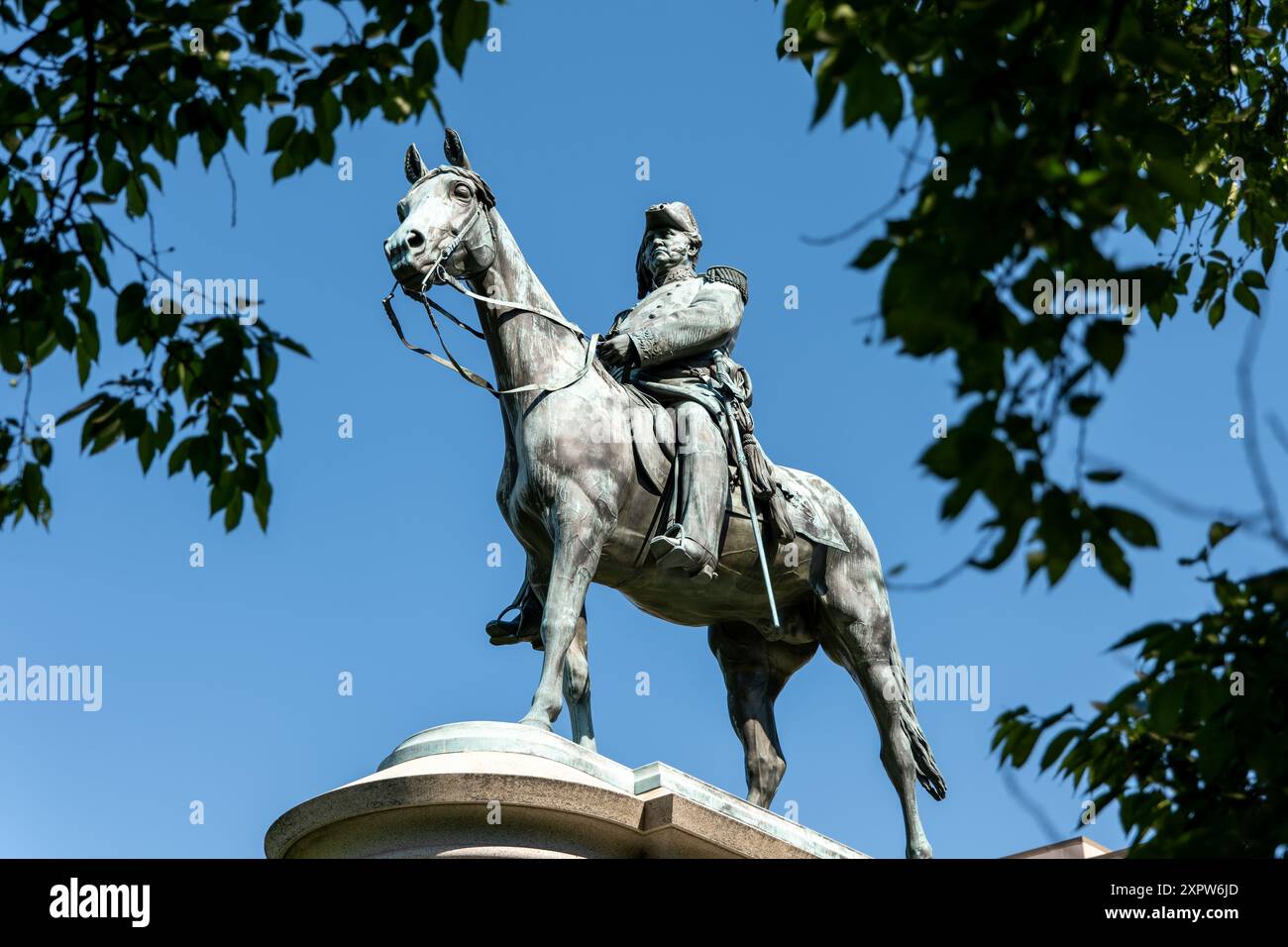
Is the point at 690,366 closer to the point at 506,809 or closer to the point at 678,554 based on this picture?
the point at 678,554

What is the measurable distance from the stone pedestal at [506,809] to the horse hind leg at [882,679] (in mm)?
2373

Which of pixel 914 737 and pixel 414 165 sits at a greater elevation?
pixel 414 165

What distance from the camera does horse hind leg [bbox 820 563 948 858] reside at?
13.1 metres

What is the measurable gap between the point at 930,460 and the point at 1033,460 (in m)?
0.41

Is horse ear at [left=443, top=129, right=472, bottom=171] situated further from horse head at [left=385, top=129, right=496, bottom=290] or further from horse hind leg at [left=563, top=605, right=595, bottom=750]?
horse hind leg at [left=563, top=605, right=595, bottom=750]

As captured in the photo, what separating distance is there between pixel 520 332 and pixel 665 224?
205 cm

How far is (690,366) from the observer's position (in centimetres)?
1318

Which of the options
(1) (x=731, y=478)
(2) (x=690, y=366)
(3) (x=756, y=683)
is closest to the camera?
(1) (x=731, y=478)

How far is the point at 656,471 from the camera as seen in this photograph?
40.3 ft

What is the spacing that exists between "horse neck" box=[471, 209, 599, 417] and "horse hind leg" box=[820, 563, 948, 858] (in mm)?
2462
